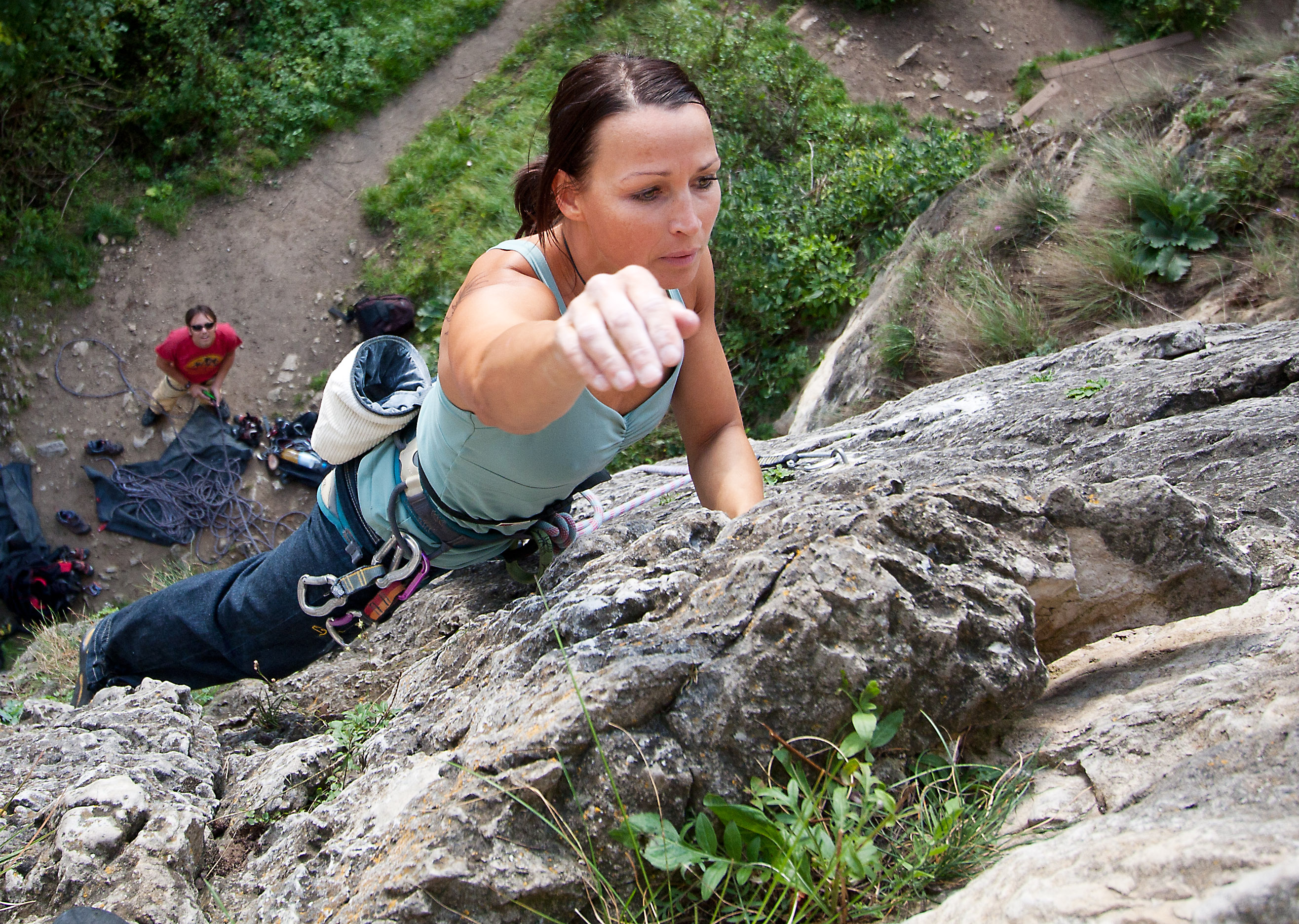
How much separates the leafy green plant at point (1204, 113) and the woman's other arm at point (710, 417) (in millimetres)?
4604

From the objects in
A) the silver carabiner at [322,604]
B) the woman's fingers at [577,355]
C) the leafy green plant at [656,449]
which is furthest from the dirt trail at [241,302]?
the woman's fingers at [577,355]

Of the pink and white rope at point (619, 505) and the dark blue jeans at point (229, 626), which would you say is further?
the pink and white rope at point (619, 505)

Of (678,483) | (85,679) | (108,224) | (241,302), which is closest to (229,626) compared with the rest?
(85,679)

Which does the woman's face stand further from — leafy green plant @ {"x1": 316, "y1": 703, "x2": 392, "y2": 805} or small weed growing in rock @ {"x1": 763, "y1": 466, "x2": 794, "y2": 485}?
small weed growing in rock @ {"x1": 763, "y1": 466, "x2": 794, "y2": 485}

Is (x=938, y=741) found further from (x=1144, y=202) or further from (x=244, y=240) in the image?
(x=244, y=240)

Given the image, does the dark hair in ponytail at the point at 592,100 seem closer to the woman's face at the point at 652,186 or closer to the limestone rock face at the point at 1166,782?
the woman's face at the point at 652,186

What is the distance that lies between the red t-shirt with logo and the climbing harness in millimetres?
5769

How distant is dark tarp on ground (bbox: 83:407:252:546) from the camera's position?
7250 millimetres

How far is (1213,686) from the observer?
144 centimetres

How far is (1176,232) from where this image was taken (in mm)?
4703

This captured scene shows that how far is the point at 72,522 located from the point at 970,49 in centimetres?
995

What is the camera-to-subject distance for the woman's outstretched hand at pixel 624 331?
41.6 inches

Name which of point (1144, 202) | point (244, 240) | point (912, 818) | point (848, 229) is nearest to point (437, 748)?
point (912, 818)

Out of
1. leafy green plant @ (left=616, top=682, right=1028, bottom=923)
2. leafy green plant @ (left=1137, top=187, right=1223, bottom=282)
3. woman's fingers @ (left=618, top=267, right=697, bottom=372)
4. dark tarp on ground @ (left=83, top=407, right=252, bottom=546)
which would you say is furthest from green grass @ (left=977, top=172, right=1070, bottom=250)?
dark tarp on ground @ (left=83, top=407, right=252, bottom=546)
